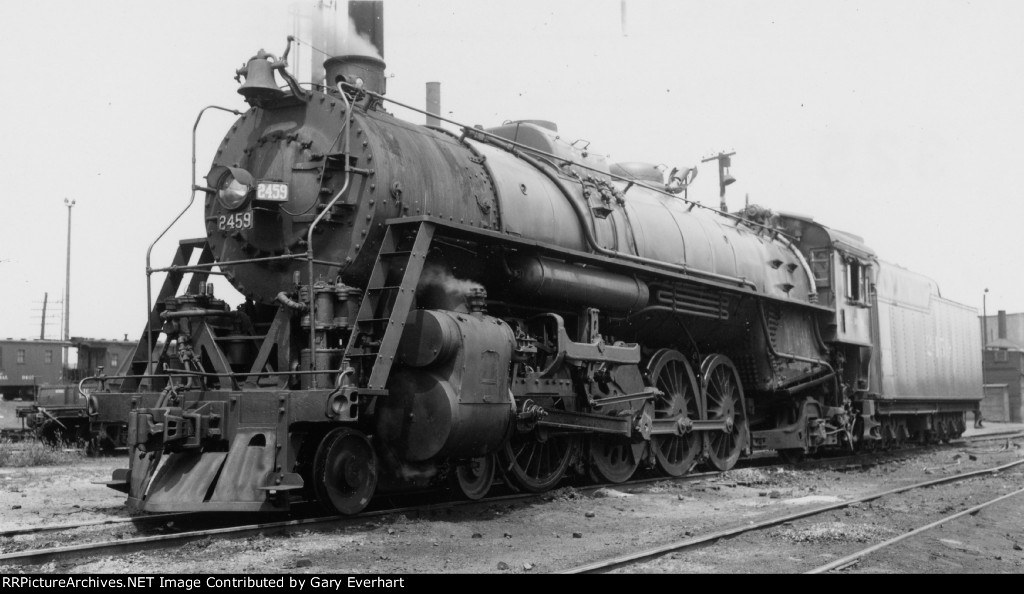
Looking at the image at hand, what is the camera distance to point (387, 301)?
745 centimetres

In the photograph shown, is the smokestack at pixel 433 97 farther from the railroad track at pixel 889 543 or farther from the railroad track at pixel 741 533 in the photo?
the railroad track at pixel 889 543

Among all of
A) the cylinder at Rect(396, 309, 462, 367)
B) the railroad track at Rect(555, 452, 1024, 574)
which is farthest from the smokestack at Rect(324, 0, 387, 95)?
the railroad track at Rect(555, 452, 1024, 574)

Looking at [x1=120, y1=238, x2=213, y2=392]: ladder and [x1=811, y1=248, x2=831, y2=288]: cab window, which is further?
[x1=811, y1=248, x2=831, y2=288]: cab window

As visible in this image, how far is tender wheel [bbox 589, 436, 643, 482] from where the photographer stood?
10.3 m

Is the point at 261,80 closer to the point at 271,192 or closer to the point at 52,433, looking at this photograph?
the point at 271,192

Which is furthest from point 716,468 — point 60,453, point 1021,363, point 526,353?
point 1021,363

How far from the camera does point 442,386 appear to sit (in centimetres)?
728

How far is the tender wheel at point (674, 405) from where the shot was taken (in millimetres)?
11234

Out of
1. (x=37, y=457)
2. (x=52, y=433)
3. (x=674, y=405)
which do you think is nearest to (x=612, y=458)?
(x=674, y=405)

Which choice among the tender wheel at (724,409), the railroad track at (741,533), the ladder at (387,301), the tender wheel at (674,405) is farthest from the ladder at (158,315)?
the tender wheel at (724,409)

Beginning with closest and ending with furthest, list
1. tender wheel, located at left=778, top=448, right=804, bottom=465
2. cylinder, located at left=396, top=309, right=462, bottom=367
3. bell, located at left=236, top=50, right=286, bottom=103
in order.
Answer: cylinder, located at left=396, top=309, right=462, bottom=367
bell, located at left=236, top=50, right=286, bottom=103
tender wheel, located at left=778, top=448, right=804, bottom=465

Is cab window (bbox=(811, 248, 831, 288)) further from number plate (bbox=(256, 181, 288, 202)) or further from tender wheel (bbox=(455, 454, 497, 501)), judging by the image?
number plate (bbox=(256, 181, 288, 202))

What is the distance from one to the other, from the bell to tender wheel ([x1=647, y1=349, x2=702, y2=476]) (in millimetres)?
5374

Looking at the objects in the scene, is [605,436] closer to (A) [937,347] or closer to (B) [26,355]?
(A) [937,347]
